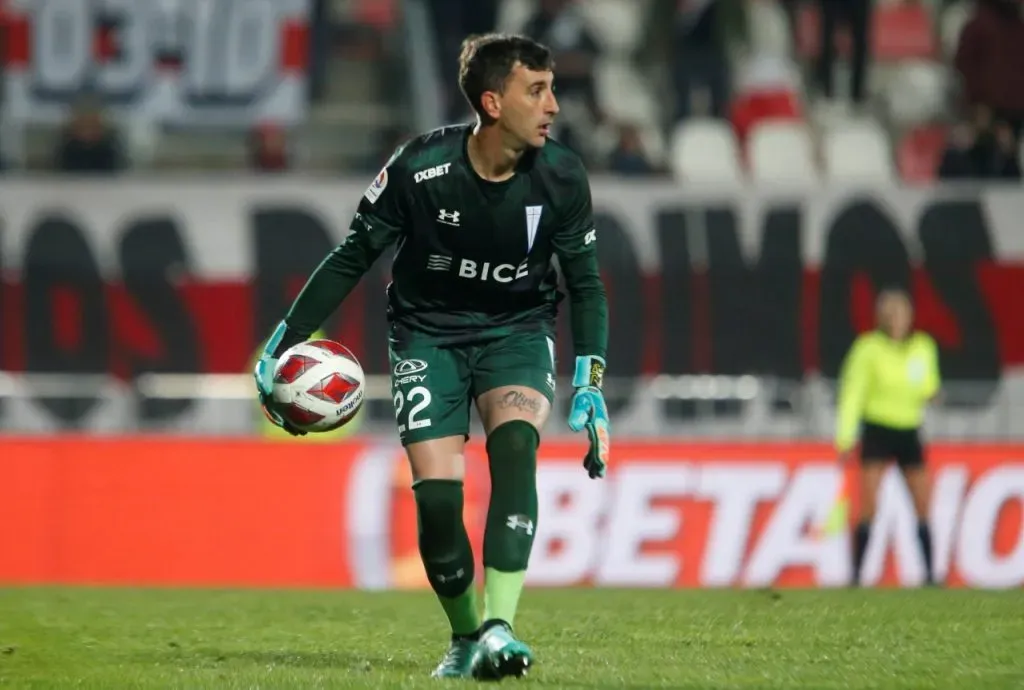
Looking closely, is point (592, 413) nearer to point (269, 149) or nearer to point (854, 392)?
point (854, 392)

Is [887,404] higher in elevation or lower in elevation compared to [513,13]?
lower

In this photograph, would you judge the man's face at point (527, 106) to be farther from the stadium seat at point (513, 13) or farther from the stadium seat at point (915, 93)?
the stadium seat at point (915, 93)

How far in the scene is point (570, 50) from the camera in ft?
61.9

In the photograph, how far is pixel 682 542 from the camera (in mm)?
15047

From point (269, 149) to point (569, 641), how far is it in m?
10.8

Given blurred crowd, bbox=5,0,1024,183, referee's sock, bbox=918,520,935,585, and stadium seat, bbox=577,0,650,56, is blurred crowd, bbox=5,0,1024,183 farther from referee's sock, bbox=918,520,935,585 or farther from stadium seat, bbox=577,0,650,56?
referee's sock, bbox=918,520,935,585

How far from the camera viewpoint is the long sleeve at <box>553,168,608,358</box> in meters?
7.22

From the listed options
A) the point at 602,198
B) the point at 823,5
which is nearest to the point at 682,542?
the point at 602,198

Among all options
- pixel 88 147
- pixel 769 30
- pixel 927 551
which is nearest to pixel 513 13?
pixel 769 30

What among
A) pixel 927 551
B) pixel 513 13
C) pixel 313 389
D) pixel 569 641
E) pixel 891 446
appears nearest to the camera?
pixel 313 389

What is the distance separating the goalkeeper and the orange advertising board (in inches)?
296

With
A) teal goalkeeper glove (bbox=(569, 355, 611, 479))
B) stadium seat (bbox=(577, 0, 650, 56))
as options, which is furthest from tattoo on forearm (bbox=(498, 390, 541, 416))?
stadium seat (bbox=(577, 0, 650, 56))

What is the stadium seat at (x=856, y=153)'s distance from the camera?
19.2 m

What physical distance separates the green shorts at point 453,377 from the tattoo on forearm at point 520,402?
0.06 m
